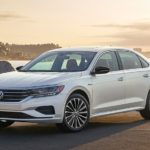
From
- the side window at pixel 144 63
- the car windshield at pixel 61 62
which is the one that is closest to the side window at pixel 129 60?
the side window at pixel 144 63

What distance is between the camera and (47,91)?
11.5m

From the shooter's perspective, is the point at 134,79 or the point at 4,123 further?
the point at 134,79

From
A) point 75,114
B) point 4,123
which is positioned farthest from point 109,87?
point 4,123

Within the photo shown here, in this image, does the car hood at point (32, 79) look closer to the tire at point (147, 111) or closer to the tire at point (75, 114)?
the tire at point (75, 114)

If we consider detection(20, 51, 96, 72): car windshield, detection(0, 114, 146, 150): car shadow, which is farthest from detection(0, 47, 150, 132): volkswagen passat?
detection(0, 114, 146, 150): car shadow

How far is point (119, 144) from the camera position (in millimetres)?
10383

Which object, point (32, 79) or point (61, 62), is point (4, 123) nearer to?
point (32, 79)

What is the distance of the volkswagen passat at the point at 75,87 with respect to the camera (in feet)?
37.7

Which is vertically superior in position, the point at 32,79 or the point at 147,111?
the point at 32,79

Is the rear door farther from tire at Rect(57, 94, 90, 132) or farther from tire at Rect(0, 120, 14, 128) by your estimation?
tire at Rect(0, 120, 14, 128)

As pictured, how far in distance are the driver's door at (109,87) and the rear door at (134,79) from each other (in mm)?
226

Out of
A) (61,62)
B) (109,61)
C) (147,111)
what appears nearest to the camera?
(61,62)

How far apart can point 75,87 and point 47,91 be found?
2.20 feet

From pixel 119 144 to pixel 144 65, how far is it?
443 centimetres
